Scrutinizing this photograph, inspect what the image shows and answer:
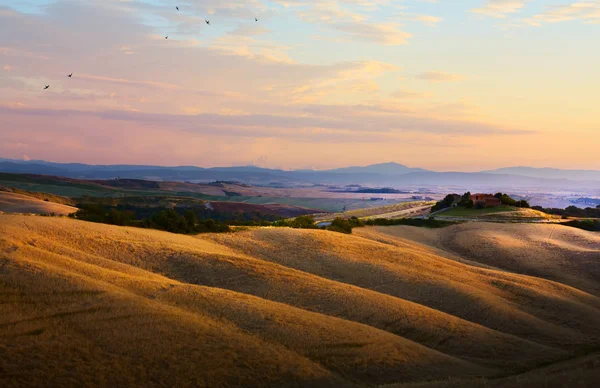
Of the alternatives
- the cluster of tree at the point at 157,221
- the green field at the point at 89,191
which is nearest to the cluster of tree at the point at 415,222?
the cluster of tree at the point at 157,221

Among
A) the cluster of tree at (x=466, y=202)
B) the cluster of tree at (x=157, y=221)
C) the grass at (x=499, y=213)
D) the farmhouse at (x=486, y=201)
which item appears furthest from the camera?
the cluster of tree at (x=466, y=202)

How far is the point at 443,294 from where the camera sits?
30094mm

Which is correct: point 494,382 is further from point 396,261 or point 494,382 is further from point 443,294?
point 396,261

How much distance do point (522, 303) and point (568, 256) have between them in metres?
21.9

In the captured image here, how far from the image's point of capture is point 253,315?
66.0 ft

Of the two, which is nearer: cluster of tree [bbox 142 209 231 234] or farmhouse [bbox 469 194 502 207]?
cluster of tree [bbox 142 209 231 234]

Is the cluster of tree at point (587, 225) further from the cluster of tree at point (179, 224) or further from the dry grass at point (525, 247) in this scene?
the cluster of tree at point (179, 224)

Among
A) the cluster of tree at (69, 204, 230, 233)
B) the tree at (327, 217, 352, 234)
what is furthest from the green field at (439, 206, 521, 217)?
the cluster of tree at (69, 204, 230, 233)

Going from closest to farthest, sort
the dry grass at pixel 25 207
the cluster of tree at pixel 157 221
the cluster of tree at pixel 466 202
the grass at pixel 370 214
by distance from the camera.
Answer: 1. the cluster of tree at pixel 157 221
2. the dry grass at pixel 25 207
3. the grass at pixel 370 214
4. the cluster of tree at pixel 466 202

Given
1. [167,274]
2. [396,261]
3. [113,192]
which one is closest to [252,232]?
[396,261]

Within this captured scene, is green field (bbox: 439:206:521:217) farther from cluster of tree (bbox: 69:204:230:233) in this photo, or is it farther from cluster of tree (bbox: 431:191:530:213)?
cluster of tree (bbox: 69:204:230:233)

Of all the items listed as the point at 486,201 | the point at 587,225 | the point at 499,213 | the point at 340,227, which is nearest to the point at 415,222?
the point at 340,227

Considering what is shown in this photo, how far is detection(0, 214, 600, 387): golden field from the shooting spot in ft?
51.6

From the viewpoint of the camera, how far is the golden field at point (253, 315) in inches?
619
